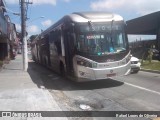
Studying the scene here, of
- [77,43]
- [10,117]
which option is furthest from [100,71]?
[10,117]

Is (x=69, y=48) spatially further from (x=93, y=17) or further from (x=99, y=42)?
(x=93, y=17)

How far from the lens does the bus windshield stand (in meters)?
14.0

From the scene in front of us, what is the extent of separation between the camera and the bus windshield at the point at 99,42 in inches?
553

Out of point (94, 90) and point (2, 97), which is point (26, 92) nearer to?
point (2, 97)

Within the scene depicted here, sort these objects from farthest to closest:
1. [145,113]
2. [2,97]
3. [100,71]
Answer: [100,71]
[2,97]
[145,113]

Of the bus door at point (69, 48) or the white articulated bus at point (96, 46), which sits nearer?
the white articulated bus at point (96, 46)

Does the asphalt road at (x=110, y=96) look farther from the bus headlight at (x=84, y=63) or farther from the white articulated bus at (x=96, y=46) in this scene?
the bus headlight at (x=84, y=63)

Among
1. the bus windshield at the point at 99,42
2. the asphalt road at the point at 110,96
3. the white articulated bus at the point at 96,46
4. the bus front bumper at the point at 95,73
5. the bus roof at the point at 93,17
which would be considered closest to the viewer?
the asphalt road at the point at 110,96

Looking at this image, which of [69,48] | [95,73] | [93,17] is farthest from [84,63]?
[93,17]

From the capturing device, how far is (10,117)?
8.30 metres

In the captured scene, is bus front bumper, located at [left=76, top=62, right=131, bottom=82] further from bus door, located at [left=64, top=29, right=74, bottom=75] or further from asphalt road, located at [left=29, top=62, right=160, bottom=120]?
bus door, located at [left=64, top=29, right=74, bottom=75]

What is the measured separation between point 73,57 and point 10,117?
20.9 ft

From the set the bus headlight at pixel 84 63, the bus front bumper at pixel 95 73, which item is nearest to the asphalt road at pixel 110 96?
the bus front bumper at pixel 95 73

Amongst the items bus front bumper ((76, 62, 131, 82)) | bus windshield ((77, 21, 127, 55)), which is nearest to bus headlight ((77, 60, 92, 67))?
bus front bumper ((76, 62, 131, 82))
